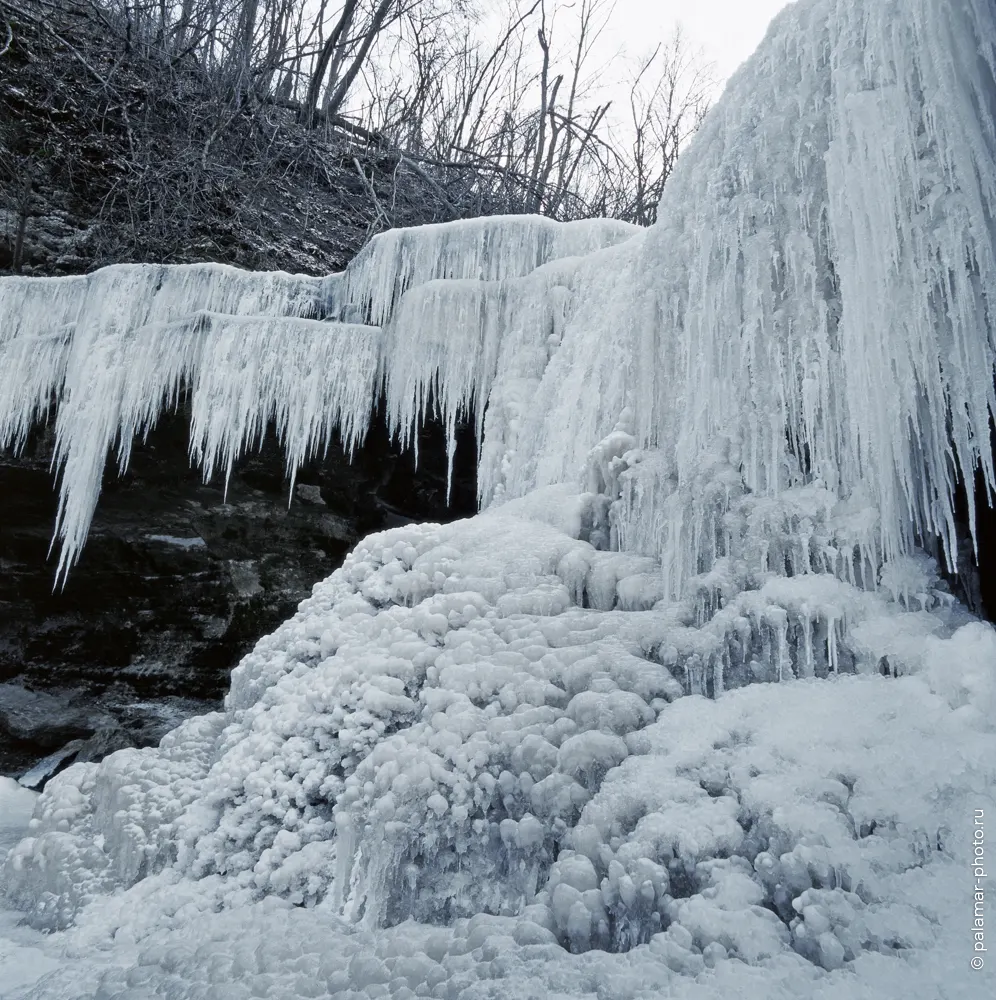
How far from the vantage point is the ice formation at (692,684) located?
5.69ft

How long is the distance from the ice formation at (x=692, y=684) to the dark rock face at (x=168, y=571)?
11.2 feet

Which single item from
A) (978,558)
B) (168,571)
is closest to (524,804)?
(978,558)

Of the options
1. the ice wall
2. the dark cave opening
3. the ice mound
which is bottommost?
the ice mound

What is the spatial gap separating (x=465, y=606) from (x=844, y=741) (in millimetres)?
1408

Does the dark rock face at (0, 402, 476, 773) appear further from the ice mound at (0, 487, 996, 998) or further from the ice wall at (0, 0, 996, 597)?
the ice mound at (0, 487, 996, 998)

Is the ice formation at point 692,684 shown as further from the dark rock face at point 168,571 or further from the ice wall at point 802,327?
the dark rock face at point 168,571

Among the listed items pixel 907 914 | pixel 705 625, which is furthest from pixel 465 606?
pixel 907 914

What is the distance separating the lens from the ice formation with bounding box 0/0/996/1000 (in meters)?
1.73

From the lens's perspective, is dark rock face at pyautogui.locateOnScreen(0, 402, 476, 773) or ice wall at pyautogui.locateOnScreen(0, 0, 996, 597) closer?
ice wall at pyautogui.locateOnScreen(0, 0, 996, 597)

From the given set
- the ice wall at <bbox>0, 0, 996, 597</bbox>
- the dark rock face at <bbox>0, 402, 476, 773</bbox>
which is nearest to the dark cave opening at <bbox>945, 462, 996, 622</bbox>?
the ice wall at <bbox>0, 0, 996, 597</bbox>

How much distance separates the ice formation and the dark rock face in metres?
3.42

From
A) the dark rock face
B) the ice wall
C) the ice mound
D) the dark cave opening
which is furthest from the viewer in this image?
the dark rock face

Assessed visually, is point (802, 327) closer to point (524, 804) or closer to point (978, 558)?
point (978, 558)

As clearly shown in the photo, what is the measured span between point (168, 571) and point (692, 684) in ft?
19.1
